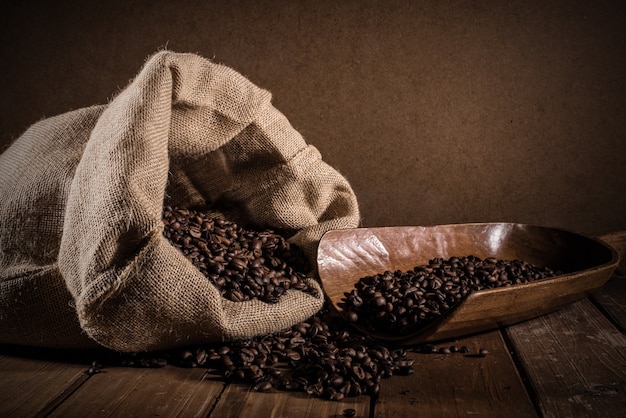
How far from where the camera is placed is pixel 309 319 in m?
1.97

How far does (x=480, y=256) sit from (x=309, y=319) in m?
0.79

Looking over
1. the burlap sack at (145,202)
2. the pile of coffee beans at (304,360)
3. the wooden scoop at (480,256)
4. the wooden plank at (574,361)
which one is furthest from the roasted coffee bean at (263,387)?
the wooden plank at (574,361)

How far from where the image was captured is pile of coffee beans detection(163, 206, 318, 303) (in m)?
1.80

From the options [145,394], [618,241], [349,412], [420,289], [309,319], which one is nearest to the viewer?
[349,412]

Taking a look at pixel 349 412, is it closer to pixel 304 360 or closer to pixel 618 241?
pixel 304 360

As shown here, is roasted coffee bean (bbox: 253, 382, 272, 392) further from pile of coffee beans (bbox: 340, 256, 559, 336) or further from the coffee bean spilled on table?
pile of coffee beans (bbox: 340, 256, 559, 336)

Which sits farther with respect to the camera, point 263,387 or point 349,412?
point 263,387

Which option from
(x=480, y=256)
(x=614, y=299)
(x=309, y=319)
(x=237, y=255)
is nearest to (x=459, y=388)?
(x=309, y=319)

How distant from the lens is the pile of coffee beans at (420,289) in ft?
5.75

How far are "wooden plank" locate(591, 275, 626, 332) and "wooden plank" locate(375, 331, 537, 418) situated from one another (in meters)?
0.55

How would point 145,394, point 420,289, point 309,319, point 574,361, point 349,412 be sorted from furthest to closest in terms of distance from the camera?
Result: point 309,319, point 420,289, point 574,361, point 145,394, point 349,412

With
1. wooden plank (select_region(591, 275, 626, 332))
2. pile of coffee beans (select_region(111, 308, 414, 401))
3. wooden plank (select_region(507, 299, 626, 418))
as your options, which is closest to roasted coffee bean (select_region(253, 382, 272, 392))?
pile of coffee beans (select_region(111, 308, 414, 401))

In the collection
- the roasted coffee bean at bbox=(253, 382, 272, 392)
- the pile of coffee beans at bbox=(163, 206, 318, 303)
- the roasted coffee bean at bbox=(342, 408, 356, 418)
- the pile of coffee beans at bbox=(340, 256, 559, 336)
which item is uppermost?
the pile of coffee beans at bbox=(163, 206, 318, 303)

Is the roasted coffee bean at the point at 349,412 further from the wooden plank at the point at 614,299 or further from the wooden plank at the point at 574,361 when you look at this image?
the wooden plank at the point at 614,299
